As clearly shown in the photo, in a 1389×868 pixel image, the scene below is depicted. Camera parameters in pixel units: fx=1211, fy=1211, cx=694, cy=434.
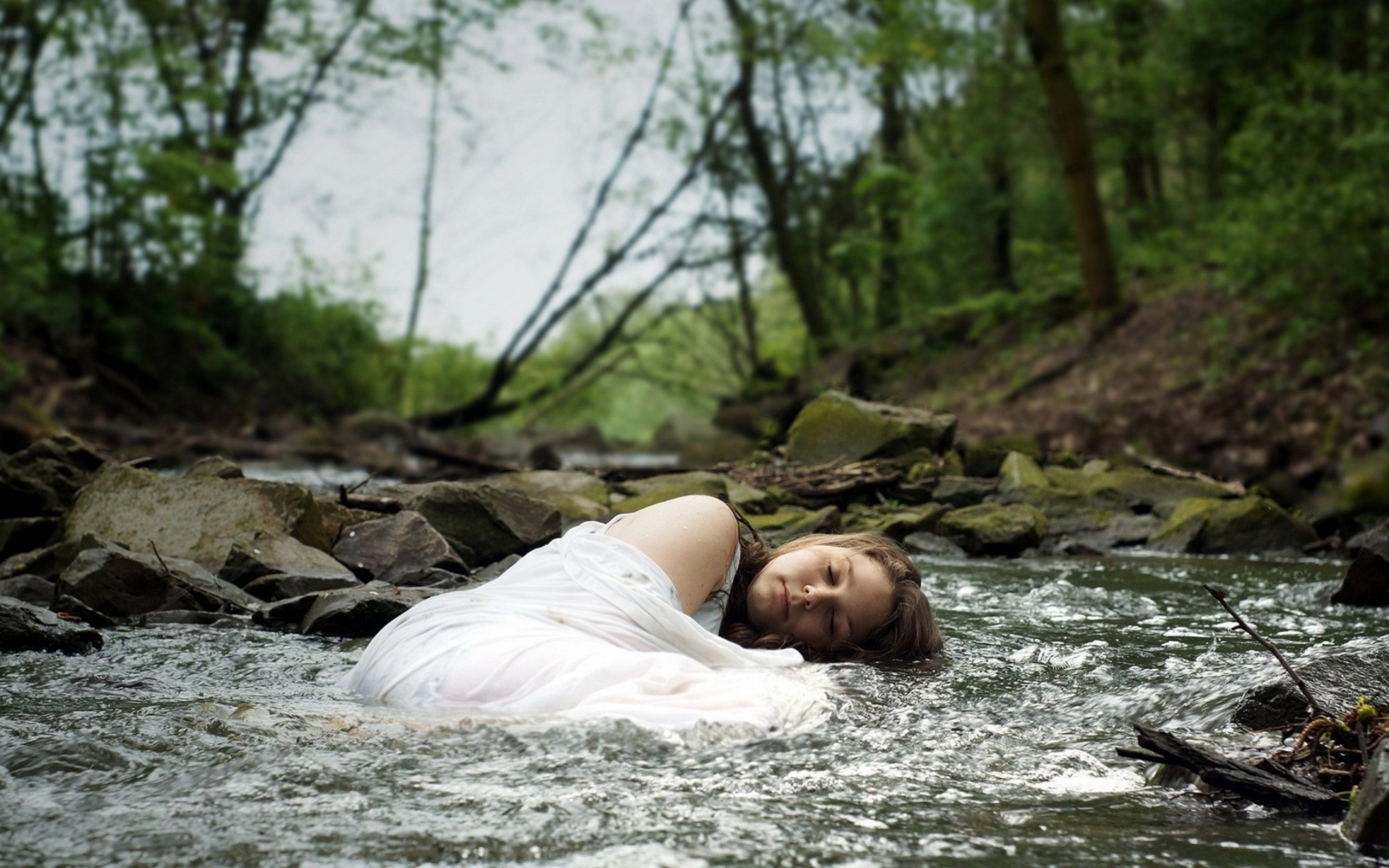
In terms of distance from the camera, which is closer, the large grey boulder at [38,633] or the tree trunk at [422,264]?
the large grey boulder at [38,633]

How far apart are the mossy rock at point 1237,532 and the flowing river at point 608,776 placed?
3.58 meters

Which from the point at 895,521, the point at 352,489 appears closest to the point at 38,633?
the point at 352,489

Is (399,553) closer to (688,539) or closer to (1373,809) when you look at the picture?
(688,539)

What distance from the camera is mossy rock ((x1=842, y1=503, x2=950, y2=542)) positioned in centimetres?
738

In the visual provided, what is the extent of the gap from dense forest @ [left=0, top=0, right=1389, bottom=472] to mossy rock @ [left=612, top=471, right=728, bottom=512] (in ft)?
13.2

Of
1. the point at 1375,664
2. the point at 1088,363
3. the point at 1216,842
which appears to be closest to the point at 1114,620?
the point at 1375,664

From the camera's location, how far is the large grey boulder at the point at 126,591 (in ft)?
15.1

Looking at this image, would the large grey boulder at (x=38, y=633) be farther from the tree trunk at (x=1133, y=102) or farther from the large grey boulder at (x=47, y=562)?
the tree trunk at (x=1133, y=102)

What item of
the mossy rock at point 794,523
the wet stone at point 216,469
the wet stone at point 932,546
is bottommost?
the wet stone at point 932,546

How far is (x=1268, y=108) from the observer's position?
13.0 metres

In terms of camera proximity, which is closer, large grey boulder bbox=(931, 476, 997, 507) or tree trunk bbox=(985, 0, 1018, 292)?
large grey boulder bbox=(931, 476, 997, 507)

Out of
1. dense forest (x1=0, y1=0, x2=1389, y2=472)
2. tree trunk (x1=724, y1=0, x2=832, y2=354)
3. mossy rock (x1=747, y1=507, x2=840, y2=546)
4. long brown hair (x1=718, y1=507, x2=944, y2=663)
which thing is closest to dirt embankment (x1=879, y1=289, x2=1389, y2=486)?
dense forest (x1=0, y1=0, x2=1389, y2=472)

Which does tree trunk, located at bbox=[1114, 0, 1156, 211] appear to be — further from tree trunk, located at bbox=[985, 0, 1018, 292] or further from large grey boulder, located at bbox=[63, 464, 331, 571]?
large grey boulder, located at bbox=[63, 464, 331, 571]

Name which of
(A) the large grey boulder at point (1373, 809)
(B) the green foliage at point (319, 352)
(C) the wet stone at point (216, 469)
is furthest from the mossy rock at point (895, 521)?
(B) the green foliage at point (319, 352)
